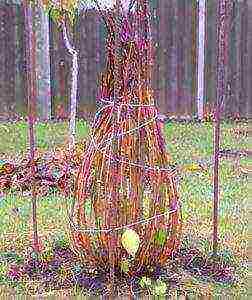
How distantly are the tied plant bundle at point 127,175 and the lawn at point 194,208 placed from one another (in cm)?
36

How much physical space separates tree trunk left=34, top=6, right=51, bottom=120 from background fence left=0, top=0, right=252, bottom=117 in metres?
0.36

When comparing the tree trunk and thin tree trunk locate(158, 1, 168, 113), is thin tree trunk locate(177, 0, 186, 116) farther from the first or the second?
the tree trunk

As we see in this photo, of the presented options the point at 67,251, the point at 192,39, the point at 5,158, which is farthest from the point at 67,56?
the point at 67,251

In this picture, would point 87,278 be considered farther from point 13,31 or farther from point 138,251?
point 13,31

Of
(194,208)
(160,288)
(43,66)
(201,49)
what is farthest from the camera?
(201,49)

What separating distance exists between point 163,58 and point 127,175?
776cm

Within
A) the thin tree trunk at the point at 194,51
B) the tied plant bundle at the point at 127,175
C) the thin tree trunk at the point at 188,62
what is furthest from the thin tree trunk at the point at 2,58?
the tied plant bundle at the point at 127,175

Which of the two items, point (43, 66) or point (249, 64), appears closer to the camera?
point (43, 66)

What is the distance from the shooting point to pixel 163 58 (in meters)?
11.2

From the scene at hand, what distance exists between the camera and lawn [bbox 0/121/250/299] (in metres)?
4.45

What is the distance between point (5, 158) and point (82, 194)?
4.01 metres

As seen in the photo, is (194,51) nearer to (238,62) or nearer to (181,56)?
(181,56)

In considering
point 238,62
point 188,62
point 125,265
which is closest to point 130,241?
point 125,265

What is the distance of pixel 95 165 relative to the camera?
3.71 m
